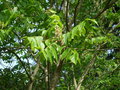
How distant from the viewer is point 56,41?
2.17 meters

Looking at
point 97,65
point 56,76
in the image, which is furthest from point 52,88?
point 97,65

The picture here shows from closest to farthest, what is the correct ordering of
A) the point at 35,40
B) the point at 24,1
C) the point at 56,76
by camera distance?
the point at 35,40 < the point at 24,1 < the point at 56,76

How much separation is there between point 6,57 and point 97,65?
3.15 m

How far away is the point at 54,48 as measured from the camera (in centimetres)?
199

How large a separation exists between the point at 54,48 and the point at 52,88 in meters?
1.96

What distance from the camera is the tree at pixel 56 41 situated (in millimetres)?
2193

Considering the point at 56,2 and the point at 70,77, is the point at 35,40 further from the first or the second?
the point at 70,77

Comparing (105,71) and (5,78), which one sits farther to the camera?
(105,71)

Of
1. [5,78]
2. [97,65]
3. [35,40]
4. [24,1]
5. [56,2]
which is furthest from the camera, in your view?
[97,65]

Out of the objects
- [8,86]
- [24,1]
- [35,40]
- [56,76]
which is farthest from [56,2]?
[35,40]

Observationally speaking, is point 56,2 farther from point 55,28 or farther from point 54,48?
point 54,48

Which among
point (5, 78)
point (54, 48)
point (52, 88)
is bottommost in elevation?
point (54, 48)

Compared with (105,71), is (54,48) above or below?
below

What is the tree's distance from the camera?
7.20 feet
